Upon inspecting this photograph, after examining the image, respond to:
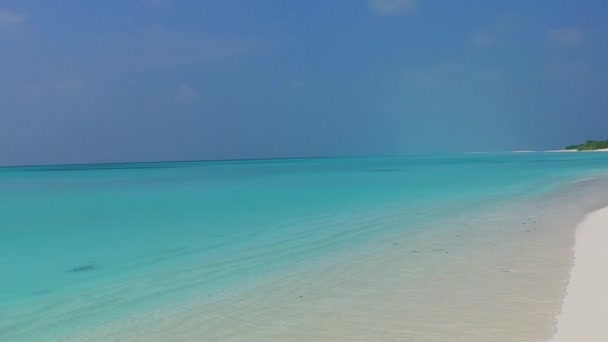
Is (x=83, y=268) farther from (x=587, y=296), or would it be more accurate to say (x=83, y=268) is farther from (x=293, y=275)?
(x=587, y=296)

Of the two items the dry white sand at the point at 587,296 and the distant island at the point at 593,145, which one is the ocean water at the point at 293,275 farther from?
the distant island at the point at 593,145

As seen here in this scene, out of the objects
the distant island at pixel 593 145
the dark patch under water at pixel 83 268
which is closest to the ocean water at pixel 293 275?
the dark patch under water at pixel 83 268

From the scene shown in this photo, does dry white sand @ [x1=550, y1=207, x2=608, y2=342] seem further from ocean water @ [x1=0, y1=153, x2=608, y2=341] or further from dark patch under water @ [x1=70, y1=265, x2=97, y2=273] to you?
dark patch under water @ [x1=70, y1=265, x2=97, y2=273]

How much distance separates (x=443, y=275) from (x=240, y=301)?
→ 2.42m

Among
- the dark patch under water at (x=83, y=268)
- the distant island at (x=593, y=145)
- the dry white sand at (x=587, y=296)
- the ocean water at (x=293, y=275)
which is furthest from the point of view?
the distant island at (x=593, y=145)

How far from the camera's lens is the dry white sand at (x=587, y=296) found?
426cm

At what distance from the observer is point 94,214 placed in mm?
15984

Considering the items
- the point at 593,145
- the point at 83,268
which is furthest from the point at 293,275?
the point at 593,145

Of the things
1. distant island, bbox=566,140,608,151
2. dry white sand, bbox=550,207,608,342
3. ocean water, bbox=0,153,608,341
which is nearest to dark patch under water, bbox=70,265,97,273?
ocean water, bbox=0,153,608,341

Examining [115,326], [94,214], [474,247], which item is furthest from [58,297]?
[94,214]

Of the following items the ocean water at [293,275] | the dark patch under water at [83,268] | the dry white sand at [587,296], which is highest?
the dry white sand at [587,296]

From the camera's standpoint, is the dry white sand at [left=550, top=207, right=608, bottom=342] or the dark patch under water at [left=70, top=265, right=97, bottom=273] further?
the dark patch under water at [left=70, top=265, right=97, bottom=273]

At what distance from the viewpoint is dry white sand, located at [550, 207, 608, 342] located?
4.26 metres

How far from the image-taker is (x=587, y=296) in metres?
5.30
